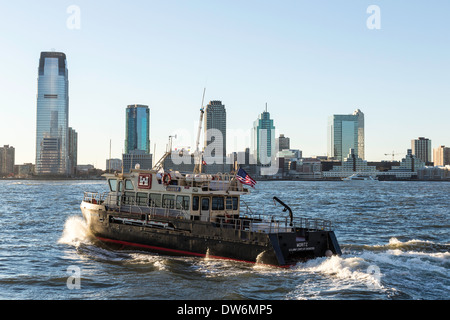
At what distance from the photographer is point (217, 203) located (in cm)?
2612

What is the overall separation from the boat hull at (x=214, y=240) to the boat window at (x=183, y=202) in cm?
104

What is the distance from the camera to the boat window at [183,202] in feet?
84.1

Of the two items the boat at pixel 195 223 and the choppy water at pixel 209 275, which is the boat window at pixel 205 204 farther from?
the choppy water at pixel 209 275

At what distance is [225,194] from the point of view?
2569cm

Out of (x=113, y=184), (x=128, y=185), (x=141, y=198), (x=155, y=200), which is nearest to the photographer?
(x=155, y=200)

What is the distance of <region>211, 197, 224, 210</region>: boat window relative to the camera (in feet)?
85.3

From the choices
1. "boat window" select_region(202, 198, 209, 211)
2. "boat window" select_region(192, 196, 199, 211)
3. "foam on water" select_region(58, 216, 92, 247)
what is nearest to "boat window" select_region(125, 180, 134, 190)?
"foam on water" select_region(58, 216, 92, 247)

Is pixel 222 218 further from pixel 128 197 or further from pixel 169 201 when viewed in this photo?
pixel 128 197

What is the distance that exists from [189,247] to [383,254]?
413 inches

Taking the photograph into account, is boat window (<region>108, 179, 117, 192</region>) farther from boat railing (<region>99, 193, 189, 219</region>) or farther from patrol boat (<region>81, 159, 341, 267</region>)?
boat railing (<region>99, 193, 189, 219</region>)

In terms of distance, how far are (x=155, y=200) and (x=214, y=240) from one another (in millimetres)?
5461

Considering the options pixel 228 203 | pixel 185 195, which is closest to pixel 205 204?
pixel 185 195

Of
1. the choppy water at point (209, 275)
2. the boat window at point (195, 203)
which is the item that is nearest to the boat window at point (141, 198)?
the choppy water at point (209, 275)
